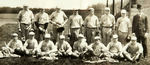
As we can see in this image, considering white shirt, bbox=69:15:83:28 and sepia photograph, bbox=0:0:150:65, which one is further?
white shirt, bbox=69:15:83:28

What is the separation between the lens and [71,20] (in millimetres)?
17438

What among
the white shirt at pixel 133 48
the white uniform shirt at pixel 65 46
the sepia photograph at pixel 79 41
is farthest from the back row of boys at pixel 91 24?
the white uniform shirt at pixel 65 46

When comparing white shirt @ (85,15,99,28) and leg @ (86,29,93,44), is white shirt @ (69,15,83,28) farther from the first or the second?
leg @ (86,29,93,44)

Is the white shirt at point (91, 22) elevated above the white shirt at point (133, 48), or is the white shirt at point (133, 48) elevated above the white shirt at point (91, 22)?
the white shirt at point (91, 22)

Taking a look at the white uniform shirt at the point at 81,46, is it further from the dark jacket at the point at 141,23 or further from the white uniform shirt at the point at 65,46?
the dark jacket at the point at 141,23

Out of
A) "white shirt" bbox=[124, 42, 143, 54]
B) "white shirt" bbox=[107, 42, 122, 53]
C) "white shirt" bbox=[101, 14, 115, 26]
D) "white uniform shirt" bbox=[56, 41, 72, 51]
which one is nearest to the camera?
"white shirt" bbox=[124, 42, 143, 54]

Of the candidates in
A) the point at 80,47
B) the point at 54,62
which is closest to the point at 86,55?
the point at 80,47

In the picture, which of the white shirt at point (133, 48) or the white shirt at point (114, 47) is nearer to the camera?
the white shirt at point (133, 48)

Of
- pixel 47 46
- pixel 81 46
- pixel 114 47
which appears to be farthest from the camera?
pixel 81 46

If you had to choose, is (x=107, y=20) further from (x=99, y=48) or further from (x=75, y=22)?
(x=99, y=48)

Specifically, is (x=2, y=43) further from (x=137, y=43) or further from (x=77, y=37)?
(x=137, y=43)

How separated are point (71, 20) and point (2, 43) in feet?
11.2

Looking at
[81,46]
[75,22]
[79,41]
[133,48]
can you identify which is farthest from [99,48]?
[75,22]

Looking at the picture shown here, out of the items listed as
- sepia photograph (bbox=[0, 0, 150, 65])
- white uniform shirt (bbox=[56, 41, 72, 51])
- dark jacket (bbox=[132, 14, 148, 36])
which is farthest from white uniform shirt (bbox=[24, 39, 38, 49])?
dark jacket (bbox=[132, 14, 148, 36])
